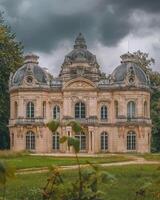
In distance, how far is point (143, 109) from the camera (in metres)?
52.6

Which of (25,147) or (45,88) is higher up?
(45,88)

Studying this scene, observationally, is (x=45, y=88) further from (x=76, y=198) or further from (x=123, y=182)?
(x=76, y=198)

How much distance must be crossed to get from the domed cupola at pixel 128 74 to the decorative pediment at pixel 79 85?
257 centimetres

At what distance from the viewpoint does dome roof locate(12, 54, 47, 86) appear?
173 ft

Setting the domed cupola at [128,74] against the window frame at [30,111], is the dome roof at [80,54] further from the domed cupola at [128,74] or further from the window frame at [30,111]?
the window frame at [30,111]

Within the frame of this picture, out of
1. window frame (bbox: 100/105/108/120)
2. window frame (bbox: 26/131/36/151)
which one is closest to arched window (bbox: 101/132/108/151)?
window frame (bbox: 100/105/108/120)

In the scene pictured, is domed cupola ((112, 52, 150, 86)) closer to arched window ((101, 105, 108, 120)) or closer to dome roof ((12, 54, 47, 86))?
arched window ((101, 105, 108, 120))

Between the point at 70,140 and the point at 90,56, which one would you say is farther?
the point at 90,56

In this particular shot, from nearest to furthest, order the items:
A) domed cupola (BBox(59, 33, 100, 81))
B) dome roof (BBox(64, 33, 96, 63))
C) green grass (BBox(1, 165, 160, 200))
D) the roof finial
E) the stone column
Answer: green grass (BBox(1, 165, 160, 200)) → the stone column → domed cupola (BBox(59, 33, 100, 81)) → dome roof (BBox(64, 33, 96, 63)) → the roof finial

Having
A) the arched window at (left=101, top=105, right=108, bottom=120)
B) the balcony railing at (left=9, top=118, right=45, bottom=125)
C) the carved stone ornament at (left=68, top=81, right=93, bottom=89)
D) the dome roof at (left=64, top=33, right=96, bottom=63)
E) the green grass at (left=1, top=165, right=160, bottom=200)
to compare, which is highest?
the dome roof at (left=64, top=33, right=96, bottom=63)

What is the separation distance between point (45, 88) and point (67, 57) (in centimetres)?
559

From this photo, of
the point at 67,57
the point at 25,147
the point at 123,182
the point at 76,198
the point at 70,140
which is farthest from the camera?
the point at 67,57

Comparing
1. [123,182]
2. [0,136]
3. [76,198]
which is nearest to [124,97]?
[0,136]

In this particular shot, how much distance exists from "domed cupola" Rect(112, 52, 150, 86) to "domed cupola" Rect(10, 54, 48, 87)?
6985mm
